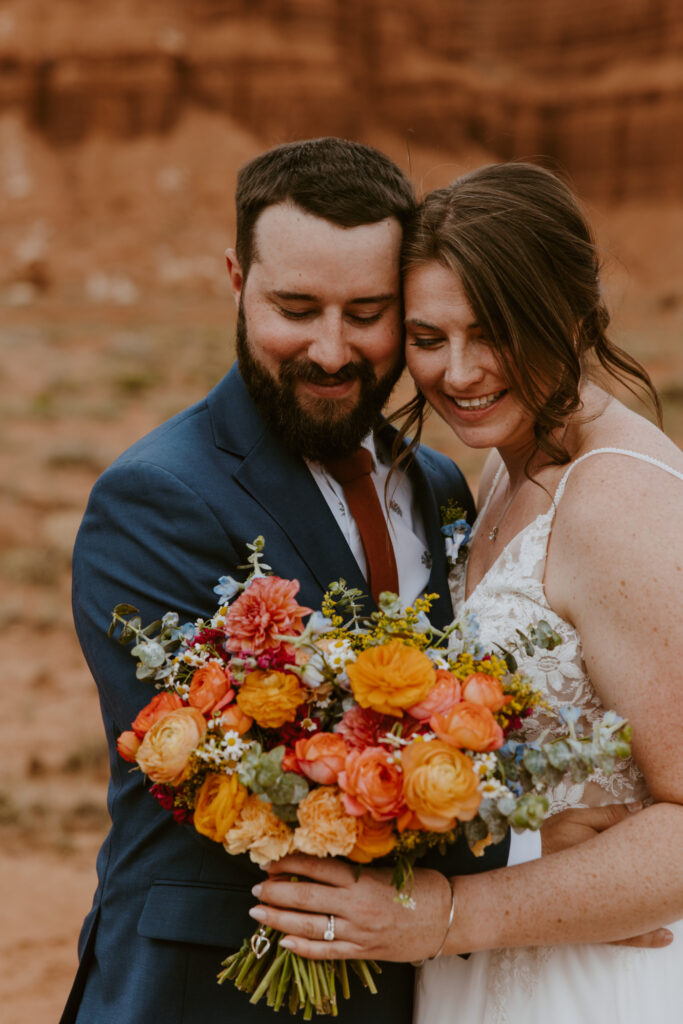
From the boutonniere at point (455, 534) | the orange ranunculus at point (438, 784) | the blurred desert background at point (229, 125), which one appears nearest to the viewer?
the orange ranunculus at point (438, 784)

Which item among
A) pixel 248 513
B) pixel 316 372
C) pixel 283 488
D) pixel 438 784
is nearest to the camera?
pixel 438 784

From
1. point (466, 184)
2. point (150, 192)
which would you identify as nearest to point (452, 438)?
point (466, 184)

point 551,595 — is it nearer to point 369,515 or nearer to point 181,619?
point 369,515

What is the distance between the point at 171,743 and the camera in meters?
2.02

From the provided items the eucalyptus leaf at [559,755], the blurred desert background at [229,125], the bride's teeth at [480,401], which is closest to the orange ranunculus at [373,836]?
the eucalyptus leaf at [559,755]

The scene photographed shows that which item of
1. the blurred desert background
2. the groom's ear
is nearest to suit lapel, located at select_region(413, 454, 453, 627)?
the groom's ear

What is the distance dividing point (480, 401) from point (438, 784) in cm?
132

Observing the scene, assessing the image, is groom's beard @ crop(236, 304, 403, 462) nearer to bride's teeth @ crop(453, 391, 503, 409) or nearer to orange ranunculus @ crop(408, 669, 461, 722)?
bride's teeth @ crop(453, 391, 503, 409)

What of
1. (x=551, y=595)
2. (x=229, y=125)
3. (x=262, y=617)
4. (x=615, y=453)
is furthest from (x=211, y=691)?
(x=229, y=125)

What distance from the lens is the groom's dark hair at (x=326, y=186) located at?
9.32ft

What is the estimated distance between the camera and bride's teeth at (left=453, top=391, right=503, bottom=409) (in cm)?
287

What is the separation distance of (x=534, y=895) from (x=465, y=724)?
2.27 ft

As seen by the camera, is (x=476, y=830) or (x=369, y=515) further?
(x=369, y=515)

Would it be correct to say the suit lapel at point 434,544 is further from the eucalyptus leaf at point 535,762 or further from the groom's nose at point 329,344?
the eucalyptus leaf at point 535,762
